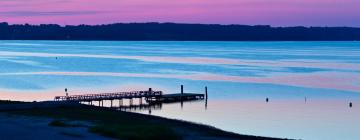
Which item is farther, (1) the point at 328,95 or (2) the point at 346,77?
(2) the point at 346,77

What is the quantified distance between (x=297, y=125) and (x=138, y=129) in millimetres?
21642

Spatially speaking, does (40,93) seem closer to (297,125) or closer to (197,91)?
(197,91)

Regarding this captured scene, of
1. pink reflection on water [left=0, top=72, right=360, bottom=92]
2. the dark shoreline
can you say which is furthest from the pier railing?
pink reflection on water [left=0, top=72, right=360, bottom=92]

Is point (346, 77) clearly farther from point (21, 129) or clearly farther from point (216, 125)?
point (21, 129)

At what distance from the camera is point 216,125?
1868 inches

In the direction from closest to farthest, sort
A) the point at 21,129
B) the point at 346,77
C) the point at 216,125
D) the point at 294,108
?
1. the point at 21,129
2. the point at 216,125
3. the point at 294,108
4. the point at 346,77

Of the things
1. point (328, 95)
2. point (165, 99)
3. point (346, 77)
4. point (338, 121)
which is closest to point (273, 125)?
point (338, 121)

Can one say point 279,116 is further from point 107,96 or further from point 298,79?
point 298,79

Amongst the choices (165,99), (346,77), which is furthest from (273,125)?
(346,77)

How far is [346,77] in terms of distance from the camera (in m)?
102

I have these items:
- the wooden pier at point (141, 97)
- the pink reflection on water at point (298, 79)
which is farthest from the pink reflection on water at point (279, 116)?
the pink reflection on water at point (298, 79)

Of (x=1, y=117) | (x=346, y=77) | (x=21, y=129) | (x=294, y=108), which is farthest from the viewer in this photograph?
(x=346, y=77)

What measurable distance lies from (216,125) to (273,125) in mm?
4314

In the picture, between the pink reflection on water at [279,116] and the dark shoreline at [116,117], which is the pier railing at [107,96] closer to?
the pink reflection on water at [279,116]
